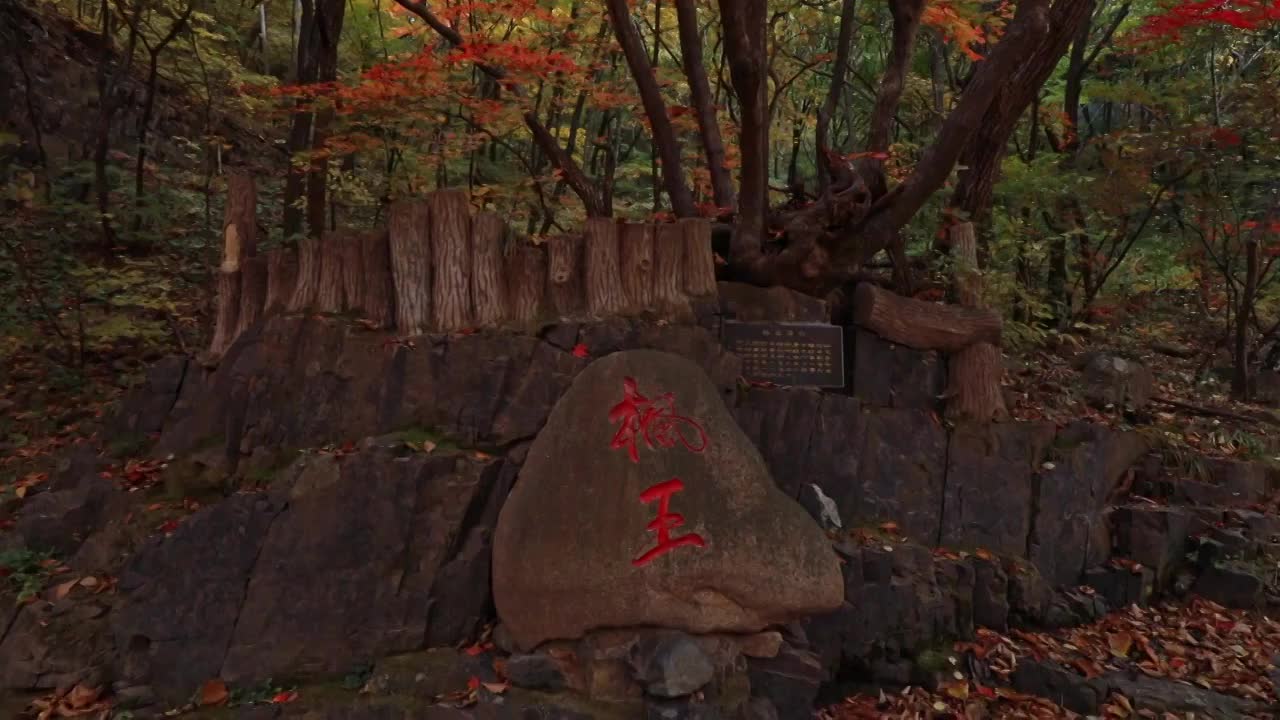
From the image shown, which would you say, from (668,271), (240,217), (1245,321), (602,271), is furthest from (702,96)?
(1245,321)

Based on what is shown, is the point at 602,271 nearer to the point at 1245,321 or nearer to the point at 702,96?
the point at 702,96

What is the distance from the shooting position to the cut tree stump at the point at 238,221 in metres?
5.79

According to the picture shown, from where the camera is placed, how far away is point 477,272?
5.38 meters

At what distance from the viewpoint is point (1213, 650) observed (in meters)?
5.89

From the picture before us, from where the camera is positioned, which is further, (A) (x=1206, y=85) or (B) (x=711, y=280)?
(A) (x=1206, y=85)

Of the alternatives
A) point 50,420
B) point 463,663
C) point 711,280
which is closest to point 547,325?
point 711,280

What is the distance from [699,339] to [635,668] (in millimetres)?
2402

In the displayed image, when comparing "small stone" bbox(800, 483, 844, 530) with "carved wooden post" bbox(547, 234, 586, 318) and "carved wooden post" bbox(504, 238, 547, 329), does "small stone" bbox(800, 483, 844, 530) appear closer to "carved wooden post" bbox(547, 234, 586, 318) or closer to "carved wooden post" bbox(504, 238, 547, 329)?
"carved wooden post" bbox(547, 234, 586, 318)

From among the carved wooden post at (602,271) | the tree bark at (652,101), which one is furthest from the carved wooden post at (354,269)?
the tree bark at (652,101)

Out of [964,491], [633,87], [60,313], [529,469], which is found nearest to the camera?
[529,469]

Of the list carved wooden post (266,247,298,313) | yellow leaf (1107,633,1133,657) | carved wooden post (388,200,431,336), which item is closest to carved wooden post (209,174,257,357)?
carved wooden post (266,247,298,313)

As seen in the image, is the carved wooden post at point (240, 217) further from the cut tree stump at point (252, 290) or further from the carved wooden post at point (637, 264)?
the carved wooden post at point (637, 264)

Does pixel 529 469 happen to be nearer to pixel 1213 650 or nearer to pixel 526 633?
pixel 526 633

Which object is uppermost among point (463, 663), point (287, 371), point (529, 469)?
point (287, 371)
